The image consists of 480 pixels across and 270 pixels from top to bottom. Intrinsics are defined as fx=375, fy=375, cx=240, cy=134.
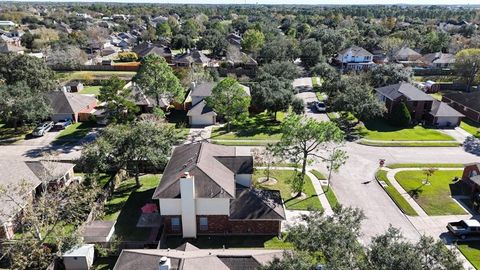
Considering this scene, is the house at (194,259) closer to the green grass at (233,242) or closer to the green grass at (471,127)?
the green grass at (233,242)

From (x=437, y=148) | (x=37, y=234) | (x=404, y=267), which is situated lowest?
(x=437, y=148)

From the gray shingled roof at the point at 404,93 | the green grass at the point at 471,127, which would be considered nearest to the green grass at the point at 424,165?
the green grass at the point at 471,127

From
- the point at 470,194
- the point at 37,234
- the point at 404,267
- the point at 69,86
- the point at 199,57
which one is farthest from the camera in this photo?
the point at 199,57

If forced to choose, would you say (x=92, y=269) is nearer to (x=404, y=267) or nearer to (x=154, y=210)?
(x=154, y=210)

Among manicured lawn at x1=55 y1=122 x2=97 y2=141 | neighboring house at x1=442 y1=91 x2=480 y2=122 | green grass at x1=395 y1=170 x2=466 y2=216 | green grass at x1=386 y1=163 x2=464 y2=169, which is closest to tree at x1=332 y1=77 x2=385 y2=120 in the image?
green grass at x1=386 y1=163 x2=464 y2=169

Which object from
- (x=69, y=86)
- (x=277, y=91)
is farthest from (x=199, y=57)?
(x=277, y=91)

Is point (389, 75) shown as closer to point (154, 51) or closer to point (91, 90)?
point (91, 90)

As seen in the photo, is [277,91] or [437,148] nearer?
[437,148]
